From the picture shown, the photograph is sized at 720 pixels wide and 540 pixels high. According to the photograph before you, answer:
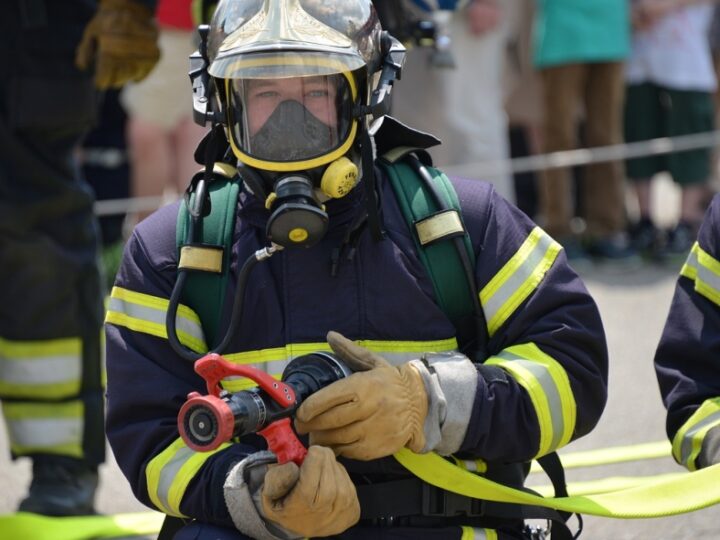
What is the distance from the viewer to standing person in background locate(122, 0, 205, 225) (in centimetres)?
684

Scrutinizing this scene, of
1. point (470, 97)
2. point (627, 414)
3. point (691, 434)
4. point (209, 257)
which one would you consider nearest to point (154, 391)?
point (209, 257)

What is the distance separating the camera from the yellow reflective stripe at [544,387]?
282 centimetres

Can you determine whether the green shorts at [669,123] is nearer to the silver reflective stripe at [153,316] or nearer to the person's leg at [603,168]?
the person's leg at [603,168]

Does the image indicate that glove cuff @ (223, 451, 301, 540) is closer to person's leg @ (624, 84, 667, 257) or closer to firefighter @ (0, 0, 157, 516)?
firefighter @ (0, 0, 157, 516)

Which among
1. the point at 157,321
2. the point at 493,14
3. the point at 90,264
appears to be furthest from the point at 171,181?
the point at 157,321

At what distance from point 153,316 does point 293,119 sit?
1.53 ft

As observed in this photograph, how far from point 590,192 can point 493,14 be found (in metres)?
1.05

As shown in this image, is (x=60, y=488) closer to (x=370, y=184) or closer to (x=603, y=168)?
(x=370, y=184)

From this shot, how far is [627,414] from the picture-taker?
521cm

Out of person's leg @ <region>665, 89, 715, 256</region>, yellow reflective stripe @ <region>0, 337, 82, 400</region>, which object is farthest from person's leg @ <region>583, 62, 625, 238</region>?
yellow reflective stripe @ <region>0, 337, 82, 400</region>

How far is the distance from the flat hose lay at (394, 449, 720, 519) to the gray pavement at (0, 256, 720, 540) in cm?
99

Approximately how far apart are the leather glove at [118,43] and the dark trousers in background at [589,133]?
347 centimetres

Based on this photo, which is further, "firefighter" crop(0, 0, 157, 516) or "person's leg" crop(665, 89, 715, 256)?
"person's leg" crop(665, 89, 715, 256)

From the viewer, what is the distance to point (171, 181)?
7.54 metres
